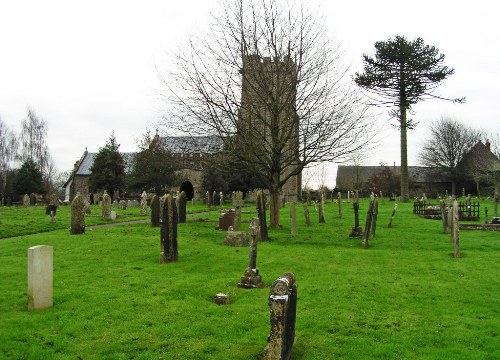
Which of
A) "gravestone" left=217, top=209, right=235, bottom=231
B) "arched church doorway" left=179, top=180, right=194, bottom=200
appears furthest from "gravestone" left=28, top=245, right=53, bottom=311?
"arched church doorway" left=179, top=180, right=194, bottom=200

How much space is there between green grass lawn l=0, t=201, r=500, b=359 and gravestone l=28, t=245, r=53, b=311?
0.21m

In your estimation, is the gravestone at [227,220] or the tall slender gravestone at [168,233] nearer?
the tall slender gravestone at [168,233]

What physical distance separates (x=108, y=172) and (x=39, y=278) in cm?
4019

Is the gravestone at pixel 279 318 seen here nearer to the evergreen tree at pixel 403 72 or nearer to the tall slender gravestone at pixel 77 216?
the tall slender gravestone at pixel 77 216

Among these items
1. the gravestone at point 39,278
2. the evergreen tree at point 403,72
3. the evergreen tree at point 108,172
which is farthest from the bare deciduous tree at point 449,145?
the gravestone at point 39,278

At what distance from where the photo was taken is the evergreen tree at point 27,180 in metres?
51.0

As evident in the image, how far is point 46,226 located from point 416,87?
33.8 m

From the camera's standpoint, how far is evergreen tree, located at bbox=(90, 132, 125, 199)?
46.4 metres

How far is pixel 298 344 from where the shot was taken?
21.0 feet

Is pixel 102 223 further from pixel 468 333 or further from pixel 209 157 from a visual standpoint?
pixel 468 333

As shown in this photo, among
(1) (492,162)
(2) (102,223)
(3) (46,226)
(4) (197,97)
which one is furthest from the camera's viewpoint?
(1) (492,162)

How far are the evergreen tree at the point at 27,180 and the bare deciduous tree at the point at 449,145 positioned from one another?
52603mm

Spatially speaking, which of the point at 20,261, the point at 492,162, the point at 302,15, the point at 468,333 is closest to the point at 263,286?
the point at 468,333

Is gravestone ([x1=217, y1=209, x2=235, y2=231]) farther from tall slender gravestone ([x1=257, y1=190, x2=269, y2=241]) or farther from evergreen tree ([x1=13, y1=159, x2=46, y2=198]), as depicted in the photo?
evergreen tree ([x1=13, y1=159, x2=46, y2=198])
